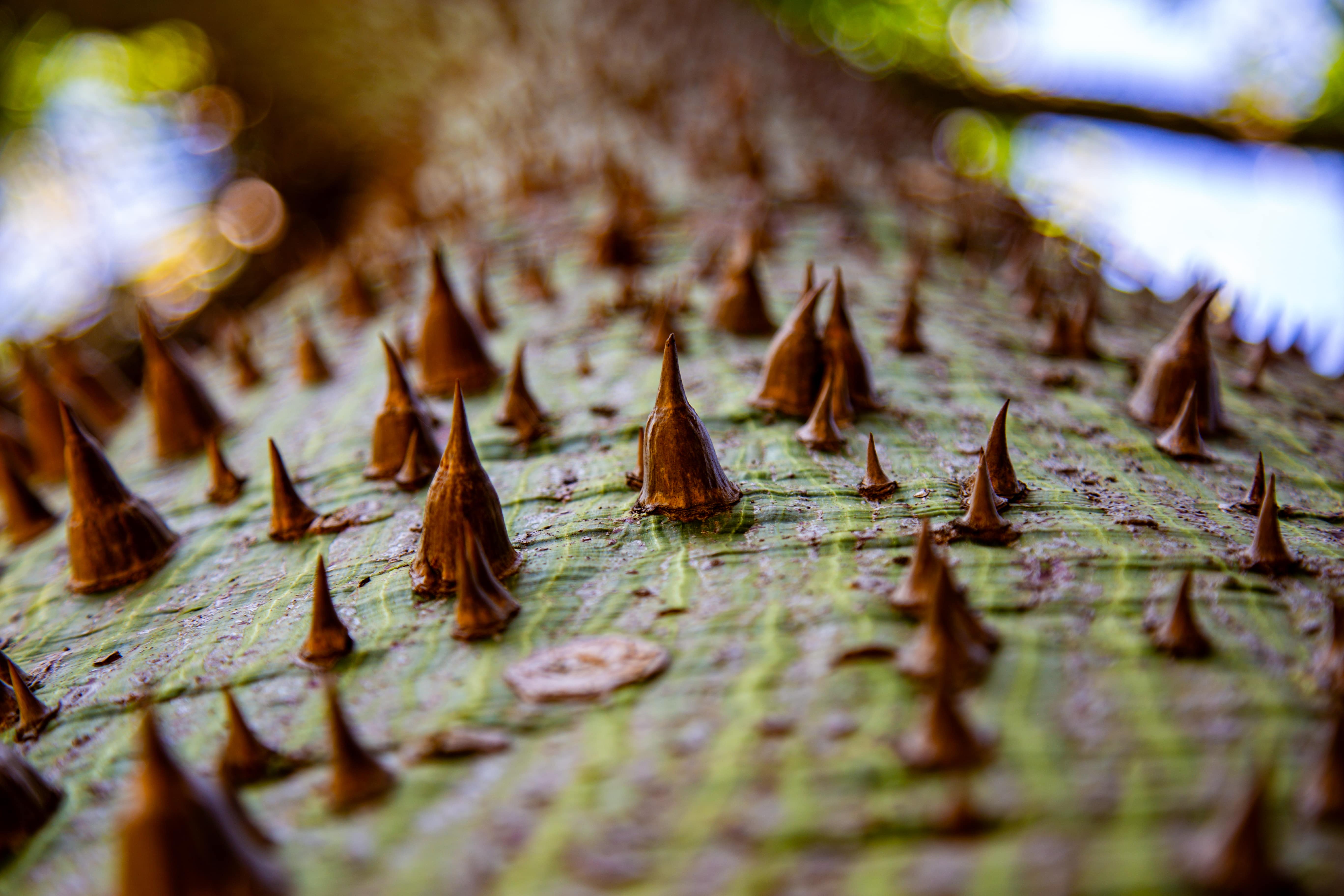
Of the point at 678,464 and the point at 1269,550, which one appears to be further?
the point at 678,464

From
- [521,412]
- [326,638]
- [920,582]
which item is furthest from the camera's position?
[521,412]

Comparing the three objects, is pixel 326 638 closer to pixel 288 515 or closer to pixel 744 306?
pixel 288 515

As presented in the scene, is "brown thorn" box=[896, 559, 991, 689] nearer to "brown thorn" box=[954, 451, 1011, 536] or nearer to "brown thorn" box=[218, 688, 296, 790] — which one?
"brown thorn" box=[954, 451, 1011, 536]

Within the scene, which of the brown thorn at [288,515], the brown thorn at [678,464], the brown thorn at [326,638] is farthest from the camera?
the brown thorn at [288,515]

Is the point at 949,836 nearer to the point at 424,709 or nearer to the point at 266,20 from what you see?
the point at 424,709

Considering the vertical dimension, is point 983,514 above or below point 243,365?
below

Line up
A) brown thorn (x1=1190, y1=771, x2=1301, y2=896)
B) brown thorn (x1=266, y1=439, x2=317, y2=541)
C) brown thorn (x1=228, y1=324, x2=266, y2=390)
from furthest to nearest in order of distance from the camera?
brown thorn (x1=228, y1=324, x2=266, y2=390)
brown thorn (x1=266, y1=439, x2=317, y2=541)
brown thorn (x1=1190, y1=771, x2=1301, y2=896)

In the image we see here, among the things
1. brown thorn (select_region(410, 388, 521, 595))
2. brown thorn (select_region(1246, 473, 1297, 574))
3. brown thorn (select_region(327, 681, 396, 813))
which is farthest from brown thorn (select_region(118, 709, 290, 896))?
brown thorn (select_region(1246, 473, 1297, 574))

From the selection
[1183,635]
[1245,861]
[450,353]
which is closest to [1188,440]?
[1183,635]

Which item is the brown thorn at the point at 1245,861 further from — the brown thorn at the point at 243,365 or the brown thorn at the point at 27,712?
the brown thorn at the point at 243,365

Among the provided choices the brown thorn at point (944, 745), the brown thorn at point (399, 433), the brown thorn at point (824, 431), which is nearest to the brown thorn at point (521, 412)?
the brown thorn at point (399, 433)

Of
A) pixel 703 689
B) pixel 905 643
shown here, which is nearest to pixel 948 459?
pixel 905 643
